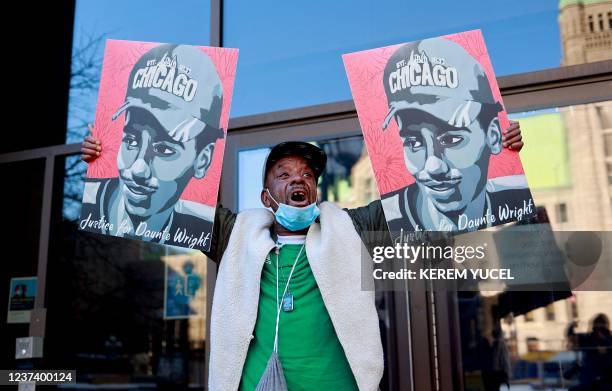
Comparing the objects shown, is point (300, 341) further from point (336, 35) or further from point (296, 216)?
point (336, 35)

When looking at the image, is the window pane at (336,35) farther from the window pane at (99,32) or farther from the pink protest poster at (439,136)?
the pink protest poster at (439,136)

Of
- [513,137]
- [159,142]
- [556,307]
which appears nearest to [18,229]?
[159,142]

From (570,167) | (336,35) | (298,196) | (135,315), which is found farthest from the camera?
(135,315)

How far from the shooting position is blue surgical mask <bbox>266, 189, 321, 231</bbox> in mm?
2234

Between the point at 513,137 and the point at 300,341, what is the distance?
101 centimetres

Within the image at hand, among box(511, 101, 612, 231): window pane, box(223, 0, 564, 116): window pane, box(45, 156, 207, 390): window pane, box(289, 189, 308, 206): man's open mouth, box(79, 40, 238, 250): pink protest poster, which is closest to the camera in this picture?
box(289, 189, 308, 206): man's open mouth

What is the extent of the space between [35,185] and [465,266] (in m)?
3.05

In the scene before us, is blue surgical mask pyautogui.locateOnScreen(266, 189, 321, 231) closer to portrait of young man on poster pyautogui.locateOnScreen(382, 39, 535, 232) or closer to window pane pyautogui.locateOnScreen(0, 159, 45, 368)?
portrait of young man on poster pyautogui.locateOnScreen(382, 39, 535, 232)

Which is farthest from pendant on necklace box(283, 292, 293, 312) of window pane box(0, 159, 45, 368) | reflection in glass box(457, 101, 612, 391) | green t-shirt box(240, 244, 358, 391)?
window pane box(0, 159, 45, 368)

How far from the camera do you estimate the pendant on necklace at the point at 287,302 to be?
211 cm

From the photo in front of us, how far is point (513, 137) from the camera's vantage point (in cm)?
217

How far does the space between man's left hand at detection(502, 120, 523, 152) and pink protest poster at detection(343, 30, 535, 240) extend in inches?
0.9

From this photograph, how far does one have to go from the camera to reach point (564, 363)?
5.46 m

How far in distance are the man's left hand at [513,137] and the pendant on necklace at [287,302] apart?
3.00ft
